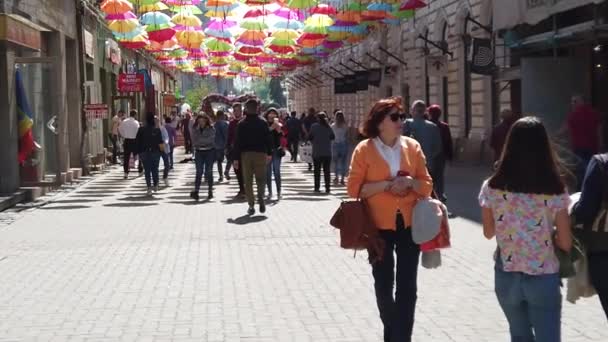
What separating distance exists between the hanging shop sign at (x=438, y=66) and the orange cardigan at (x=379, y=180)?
24.8 meters

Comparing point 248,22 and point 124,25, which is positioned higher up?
point 248,22

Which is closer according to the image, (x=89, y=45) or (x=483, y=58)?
(x=483, y=58)

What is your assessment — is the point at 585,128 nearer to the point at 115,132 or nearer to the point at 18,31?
the point at 18,31

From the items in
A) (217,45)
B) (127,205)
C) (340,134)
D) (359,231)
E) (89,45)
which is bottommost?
(127,205)

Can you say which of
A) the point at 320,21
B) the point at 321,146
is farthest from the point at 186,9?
the point at 321,146

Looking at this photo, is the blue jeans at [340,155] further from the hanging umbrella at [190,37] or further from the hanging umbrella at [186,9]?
the hanging umbrella at [190,37]

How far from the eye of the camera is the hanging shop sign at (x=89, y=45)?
27809 mm

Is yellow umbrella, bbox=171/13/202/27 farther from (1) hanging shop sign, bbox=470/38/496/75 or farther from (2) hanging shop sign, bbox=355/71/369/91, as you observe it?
(1) hanging shop sign, bbox=470/38/496/75

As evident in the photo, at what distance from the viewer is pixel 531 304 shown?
486 centimetres

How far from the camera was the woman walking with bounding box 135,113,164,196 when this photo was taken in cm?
2050

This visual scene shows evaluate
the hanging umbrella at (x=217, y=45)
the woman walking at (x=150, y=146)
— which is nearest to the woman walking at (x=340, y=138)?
the woman walking at (x=150, y=146)

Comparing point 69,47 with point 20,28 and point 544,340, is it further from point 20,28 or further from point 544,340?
point 544,340

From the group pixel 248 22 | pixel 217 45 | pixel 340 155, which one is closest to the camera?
pixel 340 155

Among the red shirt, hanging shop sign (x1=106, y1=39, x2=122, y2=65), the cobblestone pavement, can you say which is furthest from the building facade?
hanging shop sign (x1=106, y1=39, x2=122, y2=65)
